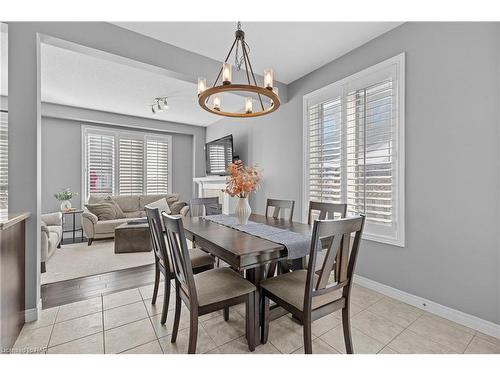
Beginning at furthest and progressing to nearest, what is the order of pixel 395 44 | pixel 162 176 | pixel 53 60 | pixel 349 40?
pixel 162 176 → pixel 53 60 → pixel 349 40 → pixel 395 44

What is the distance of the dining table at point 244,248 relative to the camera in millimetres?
1400

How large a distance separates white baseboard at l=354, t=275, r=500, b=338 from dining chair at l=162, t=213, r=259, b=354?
62.8 inches

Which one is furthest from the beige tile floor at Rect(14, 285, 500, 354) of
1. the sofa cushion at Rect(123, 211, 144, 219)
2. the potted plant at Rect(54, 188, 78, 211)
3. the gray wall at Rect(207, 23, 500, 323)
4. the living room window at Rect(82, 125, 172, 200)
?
the living room window at Rect(82, 125, 172, 200)

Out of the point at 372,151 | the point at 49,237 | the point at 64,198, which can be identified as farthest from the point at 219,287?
the point at 64,198

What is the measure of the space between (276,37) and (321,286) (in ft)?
8.07

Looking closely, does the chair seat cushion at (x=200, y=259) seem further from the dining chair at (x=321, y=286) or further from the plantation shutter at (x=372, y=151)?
the plantation shutter at (x=372, y=151)

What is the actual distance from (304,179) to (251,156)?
4.67 ft

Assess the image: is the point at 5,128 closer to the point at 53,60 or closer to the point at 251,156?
the point at 53,60

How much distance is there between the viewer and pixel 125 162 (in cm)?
575

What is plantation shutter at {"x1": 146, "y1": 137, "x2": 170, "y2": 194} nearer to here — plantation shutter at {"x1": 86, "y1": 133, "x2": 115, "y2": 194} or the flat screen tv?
plantation shutter at {"x1": 86, "y1": 133, "x2": 115, "y2": 194}

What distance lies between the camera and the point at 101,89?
3.90 m

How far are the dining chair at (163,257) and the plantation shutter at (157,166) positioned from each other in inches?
169
